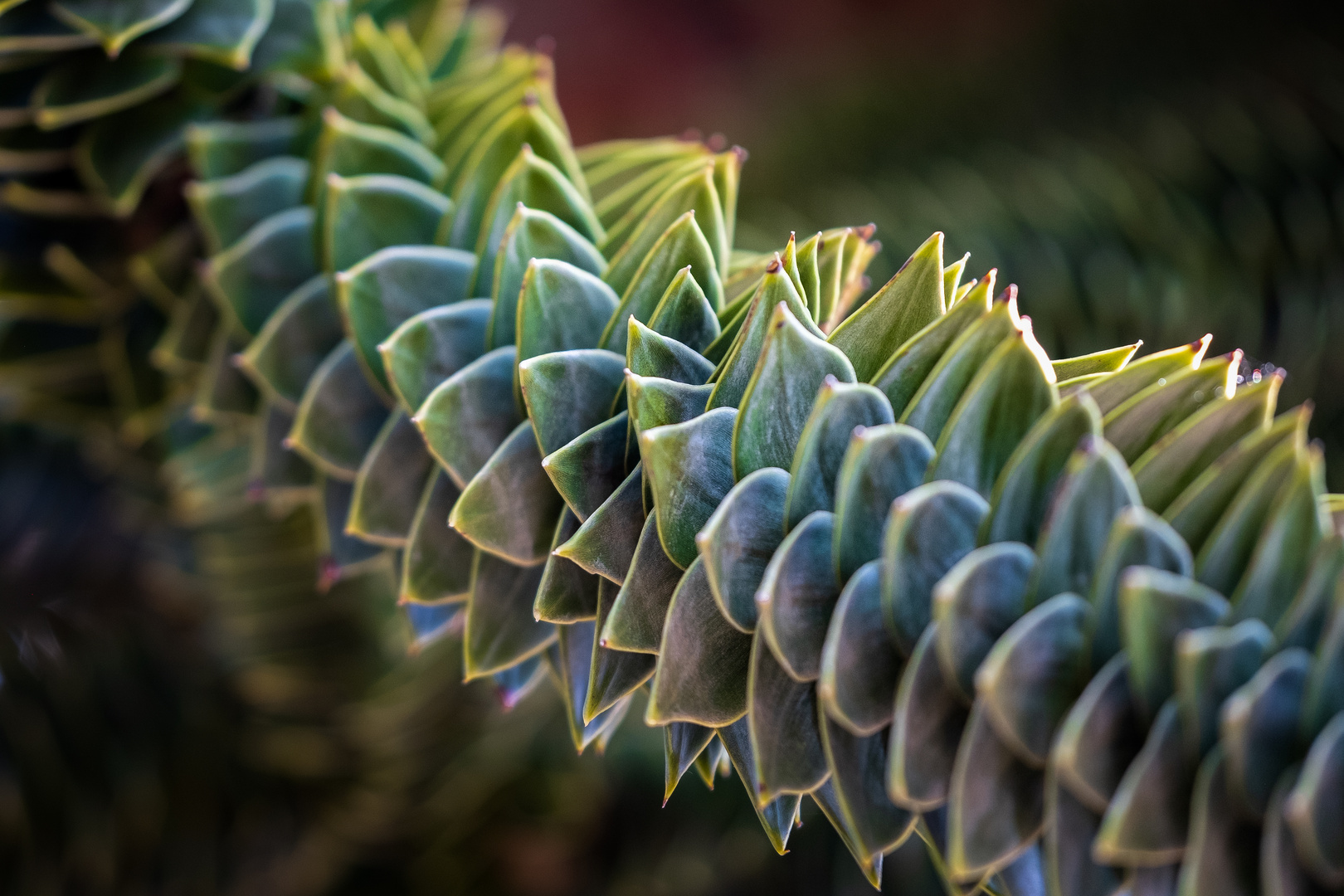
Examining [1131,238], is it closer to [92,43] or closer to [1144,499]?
[1144,499]

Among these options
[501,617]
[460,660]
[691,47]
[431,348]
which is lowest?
[460,660]

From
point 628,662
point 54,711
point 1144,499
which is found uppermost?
point 1144,499

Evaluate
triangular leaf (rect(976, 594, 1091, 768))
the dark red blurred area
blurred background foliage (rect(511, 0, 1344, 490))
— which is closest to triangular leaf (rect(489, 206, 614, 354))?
triangular leaf (rect(976, 594, 1091, 768))

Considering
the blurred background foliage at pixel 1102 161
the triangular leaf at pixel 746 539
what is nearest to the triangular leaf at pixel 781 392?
the triangular leaf at pixel 746 539

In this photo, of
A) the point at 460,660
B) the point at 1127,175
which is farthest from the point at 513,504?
the point at 1127,175

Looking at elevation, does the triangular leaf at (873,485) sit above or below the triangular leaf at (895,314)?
below

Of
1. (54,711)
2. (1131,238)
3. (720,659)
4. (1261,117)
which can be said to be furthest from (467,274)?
(1261,117)

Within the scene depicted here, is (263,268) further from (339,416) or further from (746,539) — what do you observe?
(746,539)

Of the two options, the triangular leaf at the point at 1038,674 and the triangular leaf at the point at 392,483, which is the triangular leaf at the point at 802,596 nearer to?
the triangular leaf at the point at 1038,674
